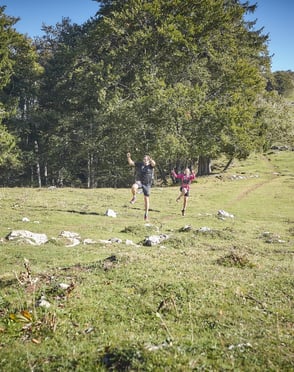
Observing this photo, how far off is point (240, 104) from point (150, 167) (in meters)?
32.0

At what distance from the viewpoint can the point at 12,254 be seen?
13547 millimetres

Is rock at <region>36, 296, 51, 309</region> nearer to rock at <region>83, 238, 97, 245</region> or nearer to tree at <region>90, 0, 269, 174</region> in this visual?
rock at <region>83, 238, 97, 245</region>

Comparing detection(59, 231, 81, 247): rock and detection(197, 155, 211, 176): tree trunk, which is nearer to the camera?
detection(59, 231, 81, 247): rock

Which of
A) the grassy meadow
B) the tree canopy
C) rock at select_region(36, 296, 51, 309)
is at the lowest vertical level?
the grassy meadow

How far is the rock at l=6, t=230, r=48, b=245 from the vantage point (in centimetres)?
1596

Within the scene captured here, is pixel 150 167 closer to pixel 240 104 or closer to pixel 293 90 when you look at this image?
pixel 240 104

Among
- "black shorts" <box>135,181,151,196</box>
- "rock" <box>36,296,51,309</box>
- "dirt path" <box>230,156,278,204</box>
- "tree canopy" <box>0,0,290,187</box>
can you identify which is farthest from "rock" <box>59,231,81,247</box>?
"tree canopy" <box>0,0,290,187</box>

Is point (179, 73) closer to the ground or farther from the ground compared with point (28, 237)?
farther from the ground

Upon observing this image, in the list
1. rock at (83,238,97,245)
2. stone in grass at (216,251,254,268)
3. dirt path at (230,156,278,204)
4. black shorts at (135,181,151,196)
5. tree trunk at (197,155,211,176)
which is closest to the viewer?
stone in grass at (216,251,254,268)

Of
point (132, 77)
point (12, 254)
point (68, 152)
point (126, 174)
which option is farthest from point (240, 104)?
point (12, 254)

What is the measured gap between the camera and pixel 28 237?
16531 millimetres

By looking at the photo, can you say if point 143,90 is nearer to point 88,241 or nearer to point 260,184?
point 260,184

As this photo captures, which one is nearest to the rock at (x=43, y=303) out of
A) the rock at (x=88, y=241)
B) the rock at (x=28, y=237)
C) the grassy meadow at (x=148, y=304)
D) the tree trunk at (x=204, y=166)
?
the grassy meadow at (x=148, y=304)

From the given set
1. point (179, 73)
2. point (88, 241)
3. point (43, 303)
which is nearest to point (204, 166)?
point (179, 73)
